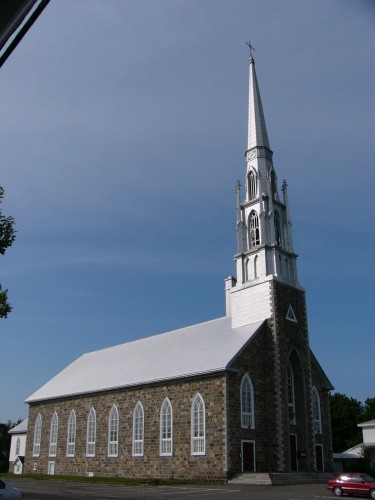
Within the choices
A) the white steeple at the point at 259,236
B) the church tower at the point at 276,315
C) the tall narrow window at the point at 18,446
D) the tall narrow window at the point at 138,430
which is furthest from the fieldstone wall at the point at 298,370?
the tall narrow window at the point at 18,446

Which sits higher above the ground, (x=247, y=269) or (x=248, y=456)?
(x=247, y=269)

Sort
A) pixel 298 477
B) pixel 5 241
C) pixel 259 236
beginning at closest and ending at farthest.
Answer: pixel 5 241 → pixel 298 477 → pixel 259 236

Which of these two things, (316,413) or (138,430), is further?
(316,413)

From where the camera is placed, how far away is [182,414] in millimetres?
34281

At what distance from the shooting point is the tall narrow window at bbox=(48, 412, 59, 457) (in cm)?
4517

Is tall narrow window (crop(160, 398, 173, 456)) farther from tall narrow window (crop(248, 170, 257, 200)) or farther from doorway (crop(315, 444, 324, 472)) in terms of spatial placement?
tall narrow window (crop(248, 170, 257, 200))

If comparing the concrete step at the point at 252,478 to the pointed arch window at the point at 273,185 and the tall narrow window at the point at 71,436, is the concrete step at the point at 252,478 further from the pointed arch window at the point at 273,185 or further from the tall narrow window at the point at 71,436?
the pointed arch window at the point at 273,185

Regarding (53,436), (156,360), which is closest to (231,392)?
(156,360)

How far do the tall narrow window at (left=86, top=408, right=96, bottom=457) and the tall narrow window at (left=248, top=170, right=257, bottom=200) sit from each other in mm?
20853

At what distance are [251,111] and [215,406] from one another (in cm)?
2474

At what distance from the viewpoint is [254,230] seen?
40125 mm

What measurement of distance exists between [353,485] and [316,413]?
14.3 m

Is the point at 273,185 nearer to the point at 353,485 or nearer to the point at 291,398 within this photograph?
the point at 291,398

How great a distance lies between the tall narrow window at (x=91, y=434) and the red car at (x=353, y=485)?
838 inches
